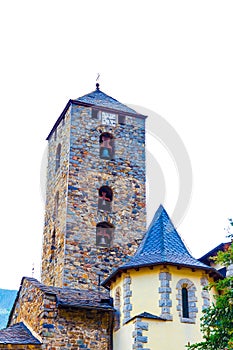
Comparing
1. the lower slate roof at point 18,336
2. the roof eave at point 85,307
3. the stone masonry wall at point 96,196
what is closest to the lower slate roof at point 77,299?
the roof eave at point 85,307

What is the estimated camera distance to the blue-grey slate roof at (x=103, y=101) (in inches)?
1059

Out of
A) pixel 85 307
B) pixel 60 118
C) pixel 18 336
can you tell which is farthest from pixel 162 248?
pixel 60 118

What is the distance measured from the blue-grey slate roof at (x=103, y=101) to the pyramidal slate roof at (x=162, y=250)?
7.50m

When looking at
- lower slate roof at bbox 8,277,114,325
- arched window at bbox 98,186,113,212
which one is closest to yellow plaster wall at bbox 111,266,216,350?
lower slate roof at bbox 8,277,114,325

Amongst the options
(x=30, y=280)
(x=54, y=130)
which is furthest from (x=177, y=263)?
(x=54, y=130)

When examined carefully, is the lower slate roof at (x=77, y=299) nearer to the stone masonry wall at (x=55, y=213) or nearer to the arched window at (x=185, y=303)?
→ the arched window at (x=185, y=303)

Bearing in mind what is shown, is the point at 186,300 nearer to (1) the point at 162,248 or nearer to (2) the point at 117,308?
(1) the point at 162,248

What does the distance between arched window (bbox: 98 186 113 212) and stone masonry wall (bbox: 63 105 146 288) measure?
0.62 feet

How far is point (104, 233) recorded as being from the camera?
24.6m

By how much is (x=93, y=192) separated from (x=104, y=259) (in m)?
2.86

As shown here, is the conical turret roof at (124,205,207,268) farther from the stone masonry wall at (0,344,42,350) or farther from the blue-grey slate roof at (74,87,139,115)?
the blue-grey slate roof at (74,87,139,115)

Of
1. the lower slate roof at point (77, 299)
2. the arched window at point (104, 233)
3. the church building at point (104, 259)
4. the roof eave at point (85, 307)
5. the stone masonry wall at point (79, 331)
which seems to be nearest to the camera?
the stone masonry wall at point (79, 331)

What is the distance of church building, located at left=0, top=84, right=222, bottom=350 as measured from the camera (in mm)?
17578

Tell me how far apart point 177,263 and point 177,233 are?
Result: 2.40m
